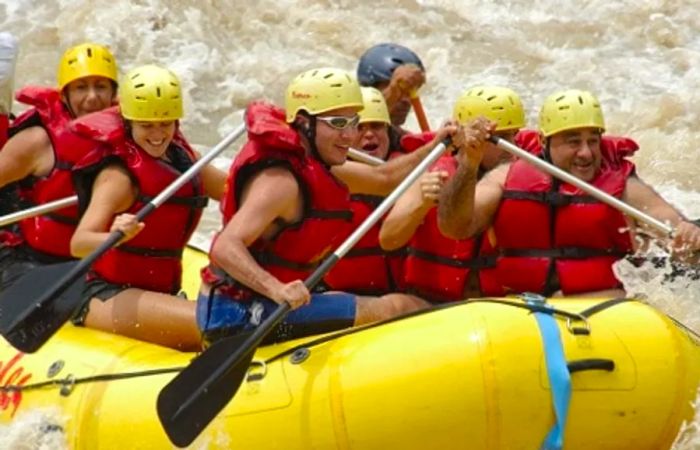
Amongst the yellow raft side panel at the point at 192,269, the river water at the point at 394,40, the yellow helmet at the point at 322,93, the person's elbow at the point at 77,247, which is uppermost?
the yellow helmet at the point at 322,93

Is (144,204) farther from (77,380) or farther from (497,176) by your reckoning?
(497,176)

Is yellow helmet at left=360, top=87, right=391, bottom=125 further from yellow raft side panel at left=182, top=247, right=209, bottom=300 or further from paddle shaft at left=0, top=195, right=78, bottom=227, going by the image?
paddle shaft at left=0, top=195, right=78, bottom=227

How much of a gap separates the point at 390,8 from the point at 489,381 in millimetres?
7648

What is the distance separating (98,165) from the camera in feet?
18.6

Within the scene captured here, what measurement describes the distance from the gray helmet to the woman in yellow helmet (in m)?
1.40

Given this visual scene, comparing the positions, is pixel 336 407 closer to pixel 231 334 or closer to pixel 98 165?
pixel 231 334

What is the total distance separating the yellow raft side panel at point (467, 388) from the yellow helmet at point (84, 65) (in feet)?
6.29

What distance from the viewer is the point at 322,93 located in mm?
5168

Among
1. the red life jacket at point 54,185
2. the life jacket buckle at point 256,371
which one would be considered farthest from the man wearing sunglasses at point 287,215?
the red life jacket at point 54,185

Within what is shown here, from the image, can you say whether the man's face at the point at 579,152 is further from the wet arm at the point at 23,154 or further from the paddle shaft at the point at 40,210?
the wet arm at the point at 23,154

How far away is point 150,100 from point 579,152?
1.56m

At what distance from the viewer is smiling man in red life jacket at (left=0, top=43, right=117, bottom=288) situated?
6117 millimetres

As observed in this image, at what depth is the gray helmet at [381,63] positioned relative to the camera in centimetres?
717

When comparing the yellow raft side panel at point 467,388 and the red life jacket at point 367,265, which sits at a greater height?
the yellow raft side panel at point 467,388
